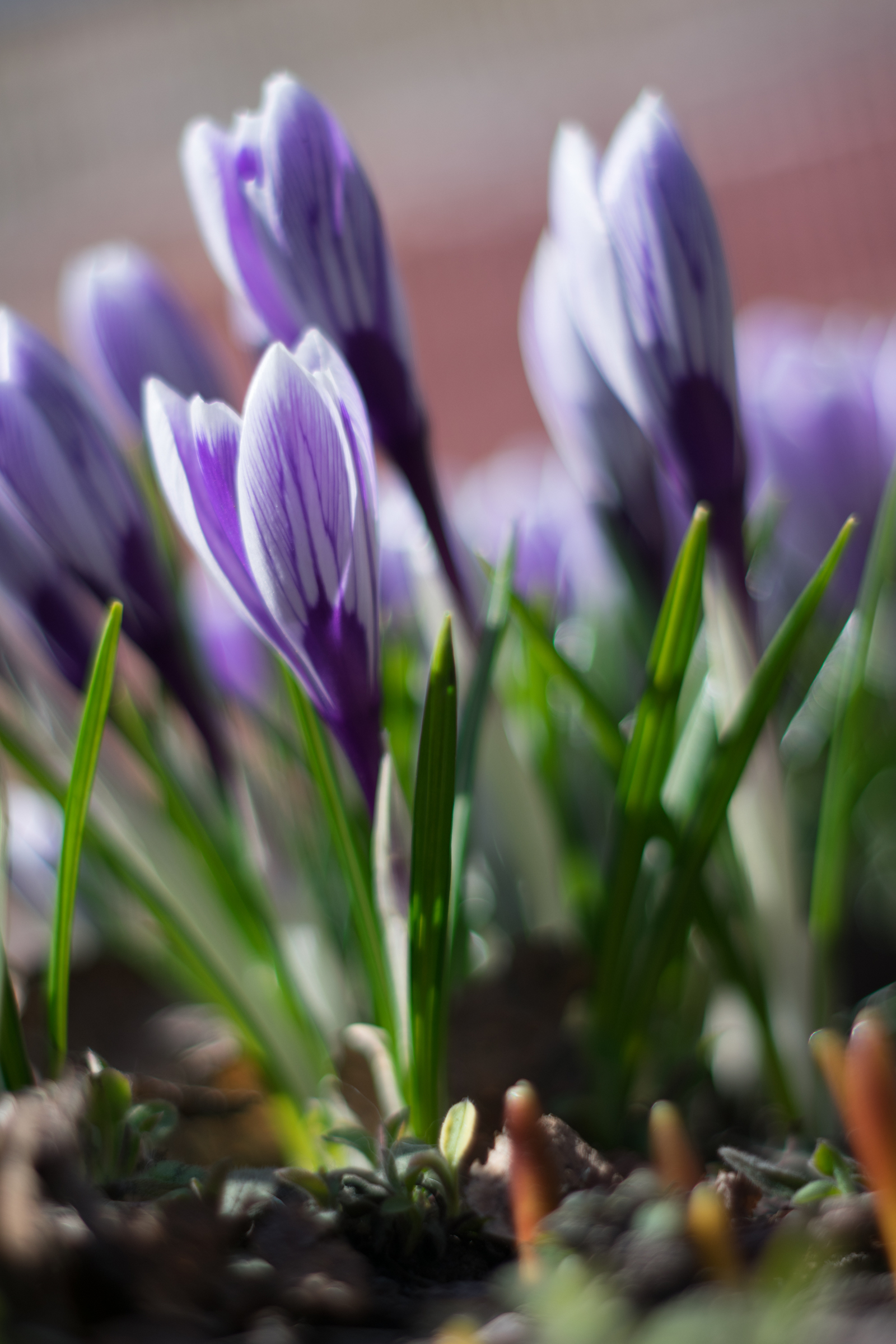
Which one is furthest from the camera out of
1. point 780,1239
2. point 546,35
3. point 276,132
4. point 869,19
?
point 546,35

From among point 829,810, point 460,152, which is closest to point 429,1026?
point 829,810

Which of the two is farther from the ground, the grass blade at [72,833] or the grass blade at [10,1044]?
the grass blade at [72,833]

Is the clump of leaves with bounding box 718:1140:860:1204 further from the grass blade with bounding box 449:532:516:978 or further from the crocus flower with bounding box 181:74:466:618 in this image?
the crocus flower with bounding box 181:74:466:618

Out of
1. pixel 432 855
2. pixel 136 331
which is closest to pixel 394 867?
pixel 432 855

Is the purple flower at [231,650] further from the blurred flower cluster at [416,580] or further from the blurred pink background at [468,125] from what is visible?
the blurred pink background at [468,125]

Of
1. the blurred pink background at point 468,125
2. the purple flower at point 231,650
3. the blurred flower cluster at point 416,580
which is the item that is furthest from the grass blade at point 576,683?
the blurred pink background at point 468,125

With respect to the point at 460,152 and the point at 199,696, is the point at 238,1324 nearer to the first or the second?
the point at 199,696
